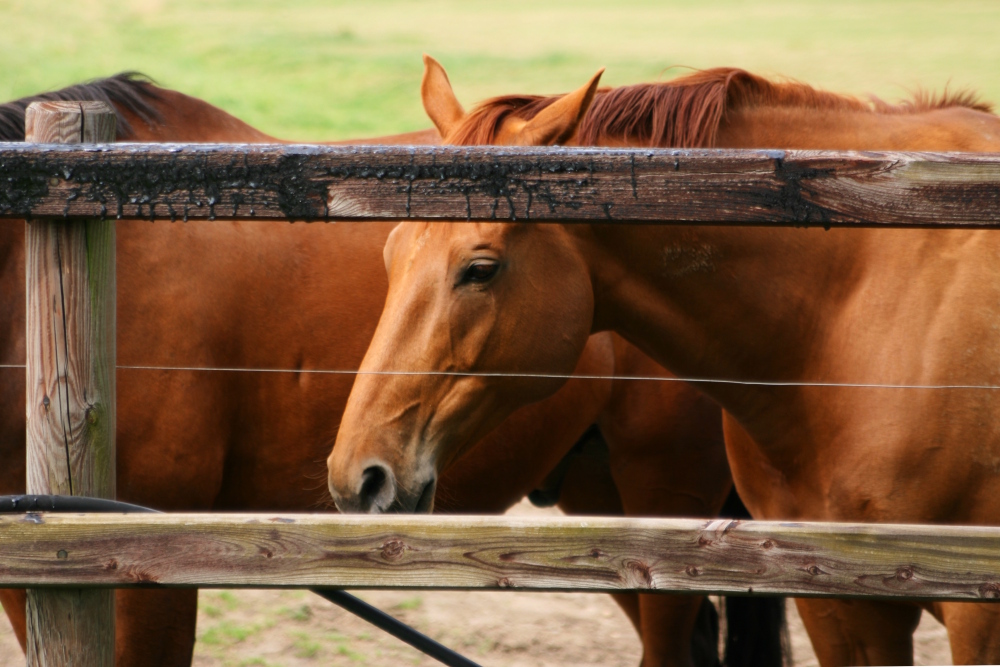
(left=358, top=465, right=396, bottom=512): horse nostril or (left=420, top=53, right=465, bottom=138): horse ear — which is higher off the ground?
(left=420, top=53, right=465, bottom=138): horse ear

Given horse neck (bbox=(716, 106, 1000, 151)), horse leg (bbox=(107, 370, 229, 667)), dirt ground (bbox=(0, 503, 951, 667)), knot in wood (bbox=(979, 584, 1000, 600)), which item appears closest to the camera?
knot in wood (bbox=(979, 584, 1000, 600))

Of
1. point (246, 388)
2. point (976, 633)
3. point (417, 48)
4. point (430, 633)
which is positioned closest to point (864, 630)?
point (976, 633)

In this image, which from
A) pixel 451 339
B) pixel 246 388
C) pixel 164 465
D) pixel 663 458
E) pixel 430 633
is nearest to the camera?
pixel 451 339

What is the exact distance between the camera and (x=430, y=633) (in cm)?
437

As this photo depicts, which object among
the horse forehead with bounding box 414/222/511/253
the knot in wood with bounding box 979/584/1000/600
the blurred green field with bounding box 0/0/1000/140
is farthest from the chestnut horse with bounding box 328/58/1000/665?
the blurred green field with bounding box 0/0/1000/140

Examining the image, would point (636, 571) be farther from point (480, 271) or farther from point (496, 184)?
point (480, 271)

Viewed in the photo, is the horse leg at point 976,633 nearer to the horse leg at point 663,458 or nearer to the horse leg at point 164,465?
the horse leg at point 663,458

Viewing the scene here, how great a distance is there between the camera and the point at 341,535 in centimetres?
171

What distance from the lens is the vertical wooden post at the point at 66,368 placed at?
5.82 ft

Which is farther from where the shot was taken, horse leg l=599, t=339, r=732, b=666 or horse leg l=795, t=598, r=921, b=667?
horse leg l=599, t=339, r=732, b=666

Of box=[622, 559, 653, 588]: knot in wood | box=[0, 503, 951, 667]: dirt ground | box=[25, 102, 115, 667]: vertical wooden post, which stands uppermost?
box=[25, 102, 115, 667]: vertical wooden post

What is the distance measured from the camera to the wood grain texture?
1.69m

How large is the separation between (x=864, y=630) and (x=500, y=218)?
5.28 ft

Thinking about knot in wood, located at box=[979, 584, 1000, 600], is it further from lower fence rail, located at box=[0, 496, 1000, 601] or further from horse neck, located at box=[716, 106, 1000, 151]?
horse neck, located at box=[716, 106, 1000, 151]
